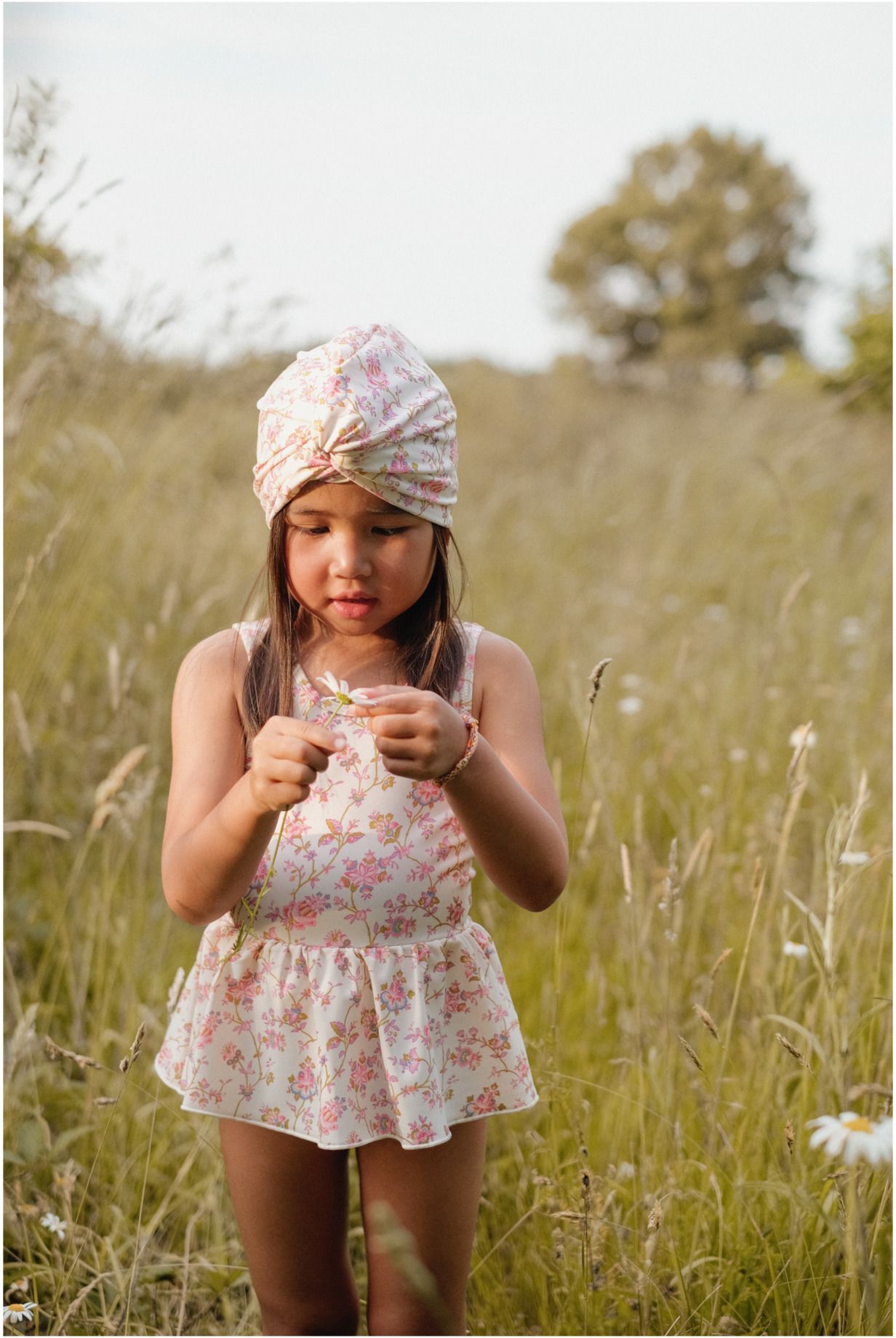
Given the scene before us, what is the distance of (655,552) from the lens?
5.05m

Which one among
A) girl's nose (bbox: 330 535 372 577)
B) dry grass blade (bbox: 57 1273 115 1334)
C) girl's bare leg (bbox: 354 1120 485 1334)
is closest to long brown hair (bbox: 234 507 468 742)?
girl's nose (bbox: 330 535 372 577)

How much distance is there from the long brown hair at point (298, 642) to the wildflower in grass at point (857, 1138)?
67 centimetres

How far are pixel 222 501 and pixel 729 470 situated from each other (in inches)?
110

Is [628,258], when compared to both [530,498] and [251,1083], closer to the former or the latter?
[530,498]

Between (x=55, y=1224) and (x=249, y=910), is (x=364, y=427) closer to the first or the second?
(x=249, y=910)


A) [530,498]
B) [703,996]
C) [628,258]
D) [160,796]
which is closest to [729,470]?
[530,498]

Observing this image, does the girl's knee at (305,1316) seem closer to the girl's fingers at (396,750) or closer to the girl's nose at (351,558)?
the girl's fingers at (396,750)

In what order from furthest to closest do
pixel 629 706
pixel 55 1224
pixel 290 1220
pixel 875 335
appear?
pixel 875 335 → pixel 629 706 → pixel 55 1224 → pixel 290 1220

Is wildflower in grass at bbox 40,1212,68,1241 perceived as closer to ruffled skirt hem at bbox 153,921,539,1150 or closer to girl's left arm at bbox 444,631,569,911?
ruffled skirt hem at bbox 153,921,539,1150

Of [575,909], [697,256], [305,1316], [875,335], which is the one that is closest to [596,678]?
[305,1316]

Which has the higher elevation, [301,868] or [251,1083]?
[301,868]

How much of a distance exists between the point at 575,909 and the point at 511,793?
1.54 m

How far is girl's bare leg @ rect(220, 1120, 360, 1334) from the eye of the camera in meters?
1.48

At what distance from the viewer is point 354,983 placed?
142 centimetres
